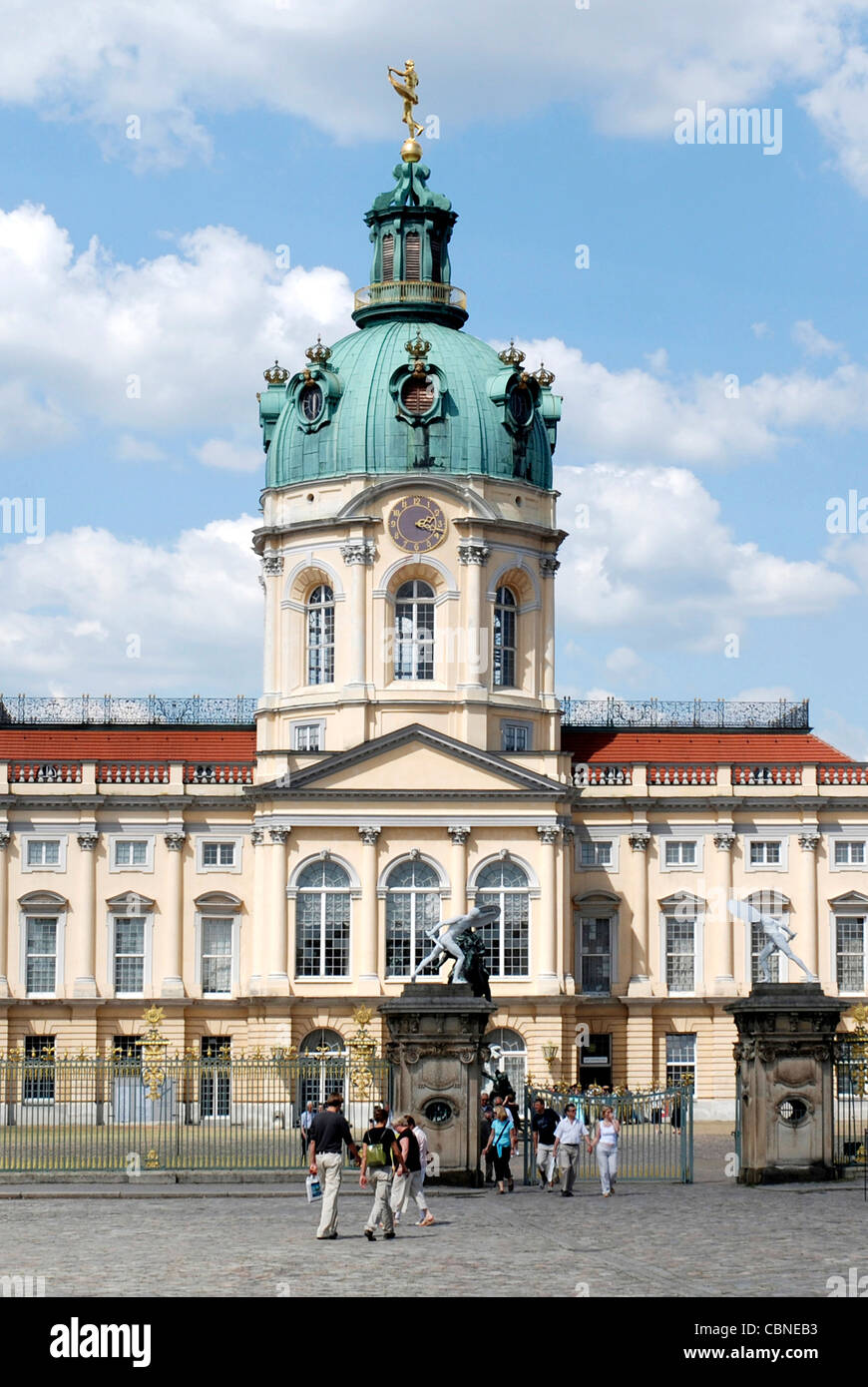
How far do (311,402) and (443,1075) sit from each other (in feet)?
129

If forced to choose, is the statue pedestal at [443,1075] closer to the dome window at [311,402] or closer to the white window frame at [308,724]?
the white window frame at [308,724]

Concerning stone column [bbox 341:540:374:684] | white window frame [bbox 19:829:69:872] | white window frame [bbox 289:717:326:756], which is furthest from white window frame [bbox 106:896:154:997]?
stone column [bbox 341:540:374:684]

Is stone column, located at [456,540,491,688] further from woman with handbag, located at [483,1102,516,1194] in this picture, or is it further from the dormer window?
woman with handbag, located at [483,1102,516,1194]

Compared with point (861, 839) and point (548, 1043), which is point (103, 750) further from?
point (861, 839)

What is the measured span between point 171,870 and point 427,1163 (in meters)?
→ 36.1

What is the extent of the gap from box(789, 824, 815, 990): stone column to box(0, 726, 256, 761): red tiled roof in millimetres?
18158

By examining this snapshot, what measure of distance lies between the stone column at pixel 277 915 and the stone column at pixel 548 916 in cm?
772

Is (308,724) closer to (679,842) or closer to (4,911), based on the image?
(4,911)

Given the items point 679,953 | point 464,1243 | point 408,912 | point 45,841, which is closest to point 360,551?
point 408,912

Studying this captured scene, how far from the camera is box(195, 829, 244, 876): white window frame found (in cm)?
7206

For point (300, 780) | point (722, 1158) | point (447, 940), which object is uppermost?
point (300, 780)

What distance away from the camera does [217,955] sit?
236ft

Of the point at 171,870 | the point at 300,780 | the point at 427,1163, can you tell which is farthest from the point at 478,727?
the point at 427,1163

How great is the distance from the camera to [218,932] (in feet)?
236
